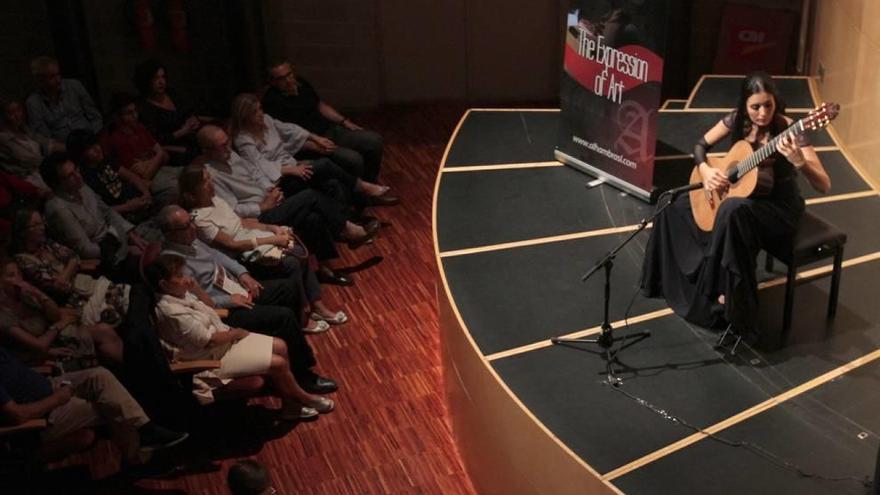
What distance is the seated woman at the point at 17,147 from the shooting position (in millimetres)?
5902

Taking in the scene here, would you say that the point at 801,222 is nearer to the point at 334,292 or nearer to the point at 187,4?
→ the point at 334,292

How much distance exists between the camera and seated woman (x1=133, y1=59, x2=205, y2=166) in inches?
253

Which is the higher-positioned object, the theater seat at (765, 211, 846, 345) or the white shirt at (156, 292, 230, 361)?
the theater seat at (765, 211, 846, 345)

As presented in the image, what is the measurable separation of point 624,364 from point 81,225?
2786 millimetres

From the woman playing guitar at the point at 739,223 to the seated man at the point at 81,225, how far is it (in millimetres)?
2599

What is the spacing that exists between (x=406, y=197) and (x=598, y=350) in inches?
116

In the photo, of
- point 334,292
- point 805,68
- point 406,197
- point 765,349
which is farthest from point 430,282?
point 805,68

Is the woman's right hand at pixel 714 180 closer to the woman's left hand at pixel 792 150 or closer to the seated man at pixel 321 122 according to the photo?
the woman's left hand at pixel 792 150

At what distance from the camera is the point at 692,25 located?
858cm

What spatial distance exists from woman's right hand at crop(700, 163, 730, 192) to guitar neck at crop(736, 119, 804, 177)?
0.07 metres

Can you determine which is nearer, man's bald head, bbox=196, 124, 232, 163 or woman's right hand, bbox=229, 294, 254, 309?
woman's right hand, bbox=229, 294, 254, 309

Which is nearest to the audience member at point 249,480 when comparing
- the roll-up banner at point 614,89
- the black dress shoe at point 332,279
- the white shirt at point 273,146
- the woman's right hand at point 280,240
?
the woman's right hand at point 280,240

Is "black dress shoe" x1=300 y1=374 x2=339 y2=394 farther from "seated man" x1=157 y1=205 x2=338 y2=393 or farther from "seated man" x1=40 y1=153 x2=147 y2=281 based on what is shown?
"seated man" x1=40 y1=153 x2=147 y2=281

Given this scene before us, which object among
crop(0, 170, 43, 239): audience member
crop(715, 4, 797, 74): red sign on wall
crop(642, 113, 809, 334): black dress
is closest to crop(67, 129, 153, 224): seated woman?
crop(0, 170, 43, 239): audience member
